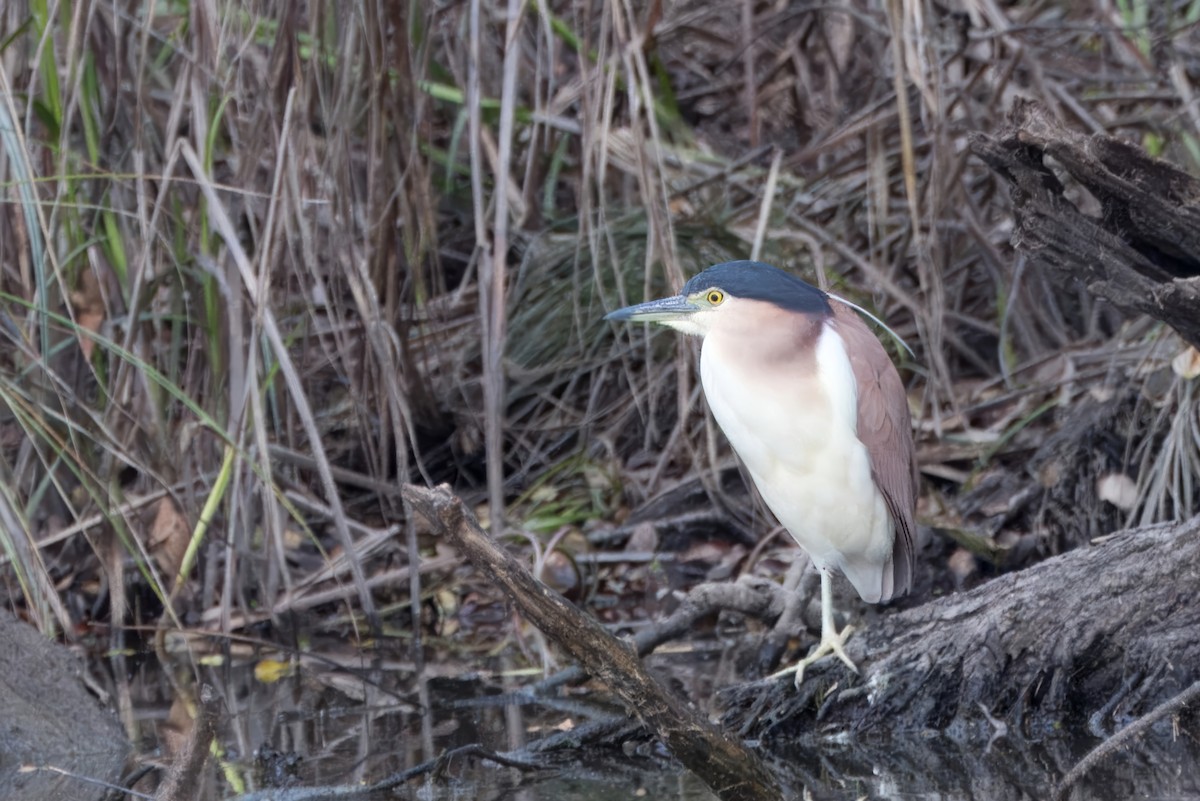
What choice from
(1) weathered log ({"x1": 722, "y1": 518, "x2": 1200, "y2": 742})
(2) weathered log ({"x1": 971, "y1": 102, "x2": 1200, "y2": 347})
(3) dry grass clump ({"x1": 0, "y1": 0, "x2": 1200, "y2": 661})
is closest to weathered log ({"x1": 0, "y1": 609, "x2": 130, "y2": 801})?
(3) dry grass clump ({"x1": 0, "y1": 0, "x2": 1200, "y2": 661})

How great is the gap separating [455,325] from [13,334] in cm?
237

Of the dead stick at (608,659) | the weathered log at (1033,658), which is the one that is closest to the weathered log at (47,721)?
the dead stick at (608,659)

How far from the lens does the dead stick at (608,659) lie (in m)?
2.31

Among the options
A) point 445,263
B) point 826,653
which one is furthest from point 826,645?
point 445,263

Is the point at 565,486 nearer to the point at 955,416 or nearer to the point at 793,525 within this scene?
the point at 955,416

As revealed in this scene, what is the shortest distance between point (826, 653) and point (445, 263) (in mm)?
3848

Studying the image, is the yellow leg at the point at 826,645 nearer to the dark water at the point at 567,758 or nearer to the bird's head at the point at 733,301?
the dark water at the point at 567,758

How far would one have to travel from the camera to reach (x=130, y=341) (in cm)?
422

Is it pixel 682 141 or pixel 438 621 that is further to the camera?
pixel 682 141

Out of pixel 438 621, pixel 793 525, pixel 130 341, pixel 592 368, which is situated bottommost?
pixel 438 621

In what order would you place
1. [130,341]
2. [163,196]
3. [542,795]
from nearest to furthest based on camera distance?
[542,795]
[163,196]
[130,341]

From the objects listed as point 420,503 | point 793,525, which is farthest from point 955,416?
point 420,503

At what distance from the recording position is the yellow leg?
3627mm

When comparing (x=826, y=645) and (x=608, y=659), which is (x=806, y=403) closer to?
(x=826, y=645)
